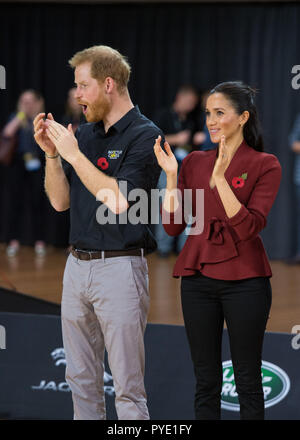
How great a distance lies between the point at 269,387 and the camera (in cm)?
292

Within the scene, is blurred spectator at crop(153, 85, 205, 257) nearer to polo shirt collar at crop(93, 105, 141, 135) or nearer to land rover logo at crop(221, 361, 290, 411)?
land rover logo at crop(221, 361, 290, 411)

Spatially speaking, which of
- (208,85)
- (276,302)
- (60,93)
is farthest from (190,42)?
(276,302)

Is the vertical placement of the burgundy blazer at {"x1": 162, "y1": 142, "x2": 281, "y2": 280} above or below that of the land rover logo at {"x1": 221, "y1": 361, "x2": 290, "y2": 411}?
above

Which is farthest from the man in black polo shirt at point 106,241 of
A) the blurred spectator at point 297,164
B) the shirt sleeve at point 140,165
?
the blurred spectator at point 297,164

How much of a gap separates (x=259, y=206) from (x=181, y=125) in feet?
13.4

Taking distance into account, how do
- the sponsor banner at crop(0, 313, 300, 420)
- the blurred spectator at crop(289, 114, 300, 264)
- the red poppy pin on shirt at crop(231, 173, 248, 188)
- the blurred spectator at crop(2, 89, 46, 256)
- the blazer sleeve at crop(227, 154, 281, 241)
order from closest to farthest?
the blazer sleeve at crop(227, 154, 281, 241)
the red poppy pin on shirt at crop(231, 173, 248, 188)
the sponsor banner at crop(0, 313, 300, 420)
the blurred spectator at crop(289, 114, 300, 264)
the blurred spectator at crop(2, 89, 46, 256)

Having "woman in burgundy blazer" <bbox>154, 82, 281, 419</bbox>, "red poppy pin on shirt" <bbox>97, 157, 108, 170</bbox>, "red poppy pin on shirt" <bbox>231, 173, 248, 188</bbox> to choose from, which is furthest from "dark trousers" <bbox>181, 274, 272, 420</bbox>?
"red poppy pin on shirt" <bbox>97, 157, 108, 170</bbox>

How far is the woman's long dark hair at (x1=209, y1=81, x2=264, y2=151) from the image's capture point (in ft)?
7.60

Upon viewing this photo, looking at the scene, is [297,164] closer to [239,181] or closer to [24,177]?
[24,177]

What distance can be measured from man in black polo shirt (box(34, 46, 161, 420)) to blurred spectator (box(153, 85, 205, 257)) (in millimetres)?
3742

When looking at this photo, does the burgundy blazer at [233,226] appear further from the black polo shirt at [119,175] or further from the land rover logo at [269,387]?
the land rover logo at [269,387]

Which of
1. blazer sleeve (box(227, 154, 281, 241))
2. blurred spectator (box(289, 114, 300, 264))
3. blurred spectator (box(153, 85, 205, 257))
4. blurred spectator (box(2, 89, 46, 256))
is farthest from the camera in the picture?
blurred spectator (box(2, 89, 46, 256))

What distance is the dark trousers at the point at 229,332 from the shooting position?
2.24 m
